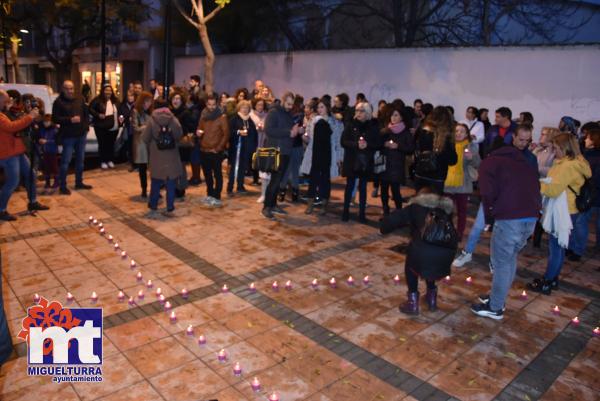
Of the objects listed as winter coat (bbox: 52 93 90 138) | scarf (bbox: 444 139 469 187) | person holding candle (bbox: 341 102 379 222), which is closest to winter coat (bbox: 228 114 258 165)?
person holding candle (bbox: 341 102 379 222)

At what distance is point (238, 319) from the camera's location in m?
5.36

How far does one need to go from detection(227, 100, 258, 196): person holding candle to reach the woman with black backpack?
5.69 m

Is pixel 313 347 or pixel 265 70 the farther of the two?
pixel 265 70

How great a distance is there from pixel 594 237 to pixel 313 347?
674cm

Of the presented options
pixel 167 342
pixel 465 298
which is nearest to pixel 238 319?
pixel 167 342

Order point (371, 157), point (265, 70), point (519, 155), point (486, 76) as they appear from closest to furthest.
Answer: point (519, 155), point (371, 157), point (486, 76), point (265, 70)

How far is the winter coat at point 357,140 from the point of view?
8484 millimetres

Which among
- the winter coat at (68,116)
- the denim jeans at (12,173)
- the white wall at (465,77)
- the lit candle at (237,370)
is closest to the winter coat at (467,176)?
the lit candle at (237,370)

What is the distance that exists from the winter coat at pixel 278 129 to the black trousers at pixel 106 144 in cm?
546

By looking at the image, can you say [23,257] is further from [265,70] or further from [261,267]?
[265,70]

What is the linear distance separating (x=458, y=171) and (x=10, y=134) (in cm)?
682

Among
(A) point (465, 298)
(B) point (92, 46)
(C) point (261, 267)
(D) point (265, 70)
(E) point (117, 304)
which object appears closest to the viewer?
(E) point (117, 304)

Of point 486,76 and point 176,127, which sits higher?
point 486,76

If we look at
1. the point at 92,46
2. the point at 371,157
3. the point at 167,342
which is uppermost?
the point at 92,46
